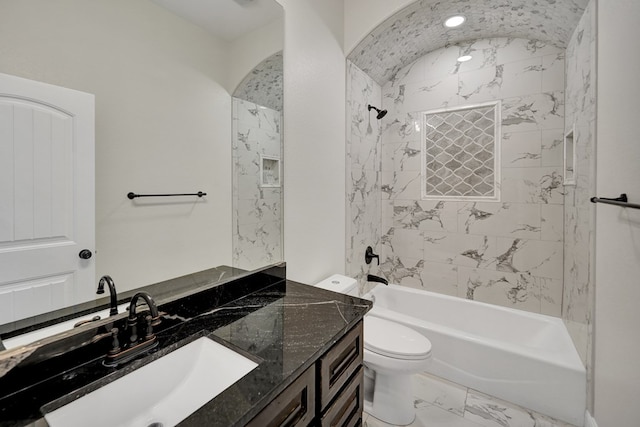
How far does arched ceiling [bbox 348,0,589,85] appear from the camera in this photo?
1.92m

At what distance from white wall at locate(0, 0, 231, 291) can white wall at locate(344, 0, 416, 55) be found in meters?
1.42

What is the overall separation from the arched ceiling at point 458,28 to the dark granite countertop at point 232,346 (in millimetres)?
2041

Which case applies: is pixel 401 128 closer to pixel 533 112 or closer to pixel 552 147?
pixel 533 112

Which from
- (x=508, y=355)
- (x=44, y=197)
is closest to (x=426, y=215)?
(x=508, y=355)

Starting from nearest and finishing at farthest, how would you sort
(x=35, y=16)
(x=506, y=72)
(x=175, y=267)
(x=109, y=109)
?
(x=35, y=16), (x=109, y=109), (x=175, y=267), (x=506, y=72)

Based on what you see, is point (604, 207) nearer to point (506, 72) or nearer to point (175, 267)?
point (506, 72)

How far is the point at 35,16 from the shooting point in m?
0.71

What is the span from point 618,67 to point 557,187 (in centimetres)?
127

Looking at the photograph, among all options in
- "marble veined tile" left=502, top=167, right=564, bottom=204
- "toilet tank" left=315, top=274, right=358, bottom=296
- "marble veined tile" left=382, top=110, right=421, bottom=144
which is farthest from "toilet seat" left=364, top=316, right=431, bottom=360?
"marble veined tile" left=382, top=110, right=421, bottom=144

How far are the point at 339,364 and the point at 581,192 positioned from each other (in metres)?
1.79

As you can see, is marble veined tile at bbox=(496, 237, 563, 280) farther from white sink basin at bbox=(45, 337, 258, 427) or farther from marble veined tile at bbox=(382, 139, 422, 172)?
white sink basin at bbox=(45, 337, 258, 427)

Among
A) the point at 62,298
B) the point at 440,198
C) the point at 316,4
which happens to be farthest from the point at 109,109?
the point at 440,198

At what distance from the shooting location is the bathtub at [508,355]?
165 cm

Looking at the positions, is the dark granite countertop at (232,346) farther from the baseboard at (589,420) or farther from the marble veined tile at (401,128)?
the marble veined tile at (401,128)
